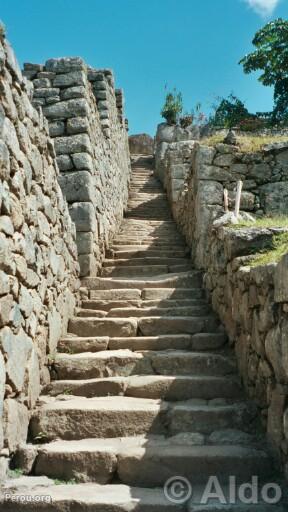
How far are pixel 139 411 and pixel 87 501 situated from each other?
81 cm

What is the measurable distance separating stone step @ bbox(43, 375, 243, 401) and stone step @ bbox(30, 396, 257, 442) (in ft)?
0.80

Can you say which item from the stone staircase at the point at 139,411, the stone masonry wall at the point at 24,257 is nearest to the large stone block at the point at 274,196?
the stone staircase at the point at 139,411

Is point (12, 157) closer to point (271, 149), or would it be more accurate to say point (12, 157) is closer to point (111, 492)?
point (111, 492)

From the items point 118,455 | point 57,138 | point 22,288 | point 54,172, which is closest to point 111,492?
point 118,455

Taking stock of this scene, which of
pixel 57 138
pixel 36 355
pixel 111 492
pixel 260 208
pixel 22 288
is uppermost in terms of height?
pixel 57 138

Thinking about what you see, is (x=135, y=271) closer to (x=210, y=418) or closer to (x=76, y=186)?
(x=76, y=186)

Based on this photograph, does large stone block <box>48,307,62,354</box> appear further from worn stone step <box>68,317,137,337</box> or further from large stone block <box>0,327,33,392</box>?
large stone block <box>0,327,33,392</box>

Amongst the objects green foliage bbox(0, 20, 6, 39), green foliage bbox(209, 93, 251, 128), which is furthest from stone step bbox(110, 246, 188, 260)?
green foliage bbox(209, 93, 251, 128)

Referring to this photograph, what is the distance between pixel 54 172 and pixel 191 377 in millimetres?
2277

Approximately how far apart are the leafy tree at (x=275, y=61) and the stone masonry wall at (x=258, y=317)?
13497 millimetres

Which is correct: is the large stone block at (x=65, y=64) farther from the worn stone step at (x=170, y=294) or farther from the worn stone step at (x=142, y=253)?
the worn stone step at (x=170, y=294)

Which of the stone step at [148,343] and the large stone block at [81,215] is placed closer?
the stone step at [148,343]

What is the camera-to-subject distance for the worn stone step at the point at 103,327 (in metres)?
4.36

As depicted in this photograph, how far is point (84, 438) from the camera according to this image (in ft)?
9.83
